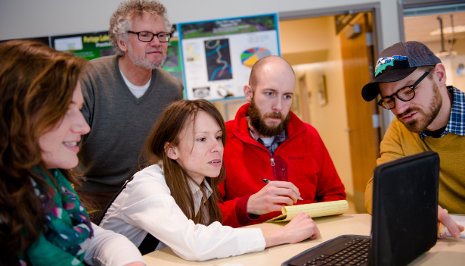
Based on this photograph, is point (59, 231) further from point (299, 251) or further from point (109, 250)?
point (299, 251)

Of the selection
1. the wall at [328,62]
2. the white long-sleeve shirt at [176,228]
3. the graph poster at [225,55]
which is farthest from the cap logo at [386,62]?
the wall at [328,62]

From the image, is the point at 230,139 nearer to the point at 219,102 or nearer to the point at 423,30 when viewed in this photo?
the point at 219,102

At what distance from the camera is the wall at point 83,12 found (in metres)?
3.58

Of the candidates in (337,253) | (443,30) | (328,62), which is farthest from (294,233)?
(328,62)

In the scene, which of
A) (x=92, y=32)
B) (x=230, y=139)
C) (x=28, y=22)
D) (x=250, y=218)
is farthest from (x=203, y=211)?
(x=28, y=22)

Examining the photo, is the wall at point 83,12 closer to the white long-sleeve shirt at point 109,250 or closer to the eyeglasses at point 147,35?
the eyeglasses at point 147,35

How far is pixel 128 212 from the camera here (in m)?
1.38

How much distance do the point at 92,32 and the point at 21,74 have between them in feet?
9.53

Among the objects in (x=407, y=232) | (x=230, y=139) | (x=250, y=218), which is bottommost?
(x=250, y=218)

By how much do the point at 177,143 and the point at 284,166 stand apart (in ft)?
2.09

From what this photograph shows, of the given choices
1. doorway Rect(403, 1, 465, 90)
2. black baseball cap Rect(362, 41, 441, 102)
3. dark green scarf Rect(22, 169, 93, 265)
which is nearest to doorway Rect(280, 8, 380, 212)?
doorway Rect(403, 1, 465, 90)

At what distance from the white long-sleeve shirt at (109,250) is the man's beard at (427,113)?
1.12 m

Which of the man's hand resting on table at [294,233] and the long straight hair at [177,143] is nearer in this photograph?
the man's hand resting on table at [294,233]

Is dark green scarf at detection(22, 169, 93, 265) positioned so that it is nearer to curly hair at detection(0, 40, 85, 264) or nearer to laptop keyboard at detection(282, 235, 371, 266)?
curly hair at detection(0, 40, 85, 264)
